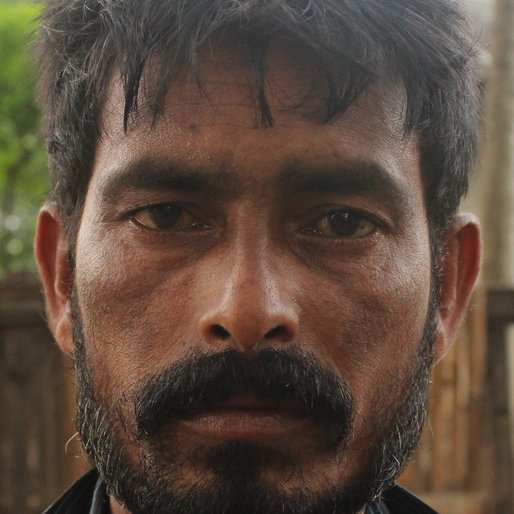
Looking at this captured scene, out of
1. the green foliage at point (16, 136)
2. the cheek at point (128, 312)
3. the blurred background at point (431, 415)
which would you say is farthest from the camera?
the green foliage at point (16, 136)

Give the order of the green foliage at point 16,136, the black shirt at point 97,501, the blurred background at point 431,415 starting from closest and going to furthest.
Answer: the black shirt at point 97,501
the blurred background at point 431,415
the green foliage at point 16,136

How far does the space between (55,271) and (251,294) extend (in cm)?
81

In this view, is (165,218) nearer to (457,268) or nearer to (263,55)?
(263,55)

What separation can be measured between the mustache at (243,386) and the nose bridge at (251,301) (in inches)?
1.4

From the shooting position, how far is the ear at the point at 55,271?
2574mm

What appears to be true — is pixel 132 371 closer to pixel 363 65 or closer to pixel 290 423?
pixel 290 423

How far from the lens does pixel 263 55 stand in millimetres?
2199

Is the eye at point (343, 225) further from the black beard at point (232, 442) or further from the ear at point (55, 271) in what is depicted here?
the ear at point (55, 271)

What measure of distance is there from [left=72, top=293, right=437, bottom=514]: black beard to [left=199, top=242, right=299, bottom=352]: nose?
4 centimetres

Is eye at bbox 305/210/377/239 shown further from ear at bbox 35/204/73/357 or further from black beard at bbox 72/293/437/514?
ear at bbox 35/204/73/357

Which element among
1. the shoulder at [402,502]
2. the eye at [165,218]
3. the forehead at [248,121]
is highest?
the forehead at [248,121]

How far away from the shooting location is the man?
2.06 metres

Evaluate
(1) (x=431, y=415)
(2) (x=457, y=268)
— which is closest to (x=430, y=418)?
(1) (x=431, y=415)

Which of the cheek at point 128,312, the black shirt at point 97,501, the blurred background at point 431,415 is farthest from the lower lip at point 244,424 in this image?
the blurred background at point 431,415
